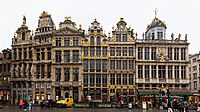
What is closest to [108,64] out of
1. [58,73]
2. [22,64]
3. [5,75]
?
[58,73]

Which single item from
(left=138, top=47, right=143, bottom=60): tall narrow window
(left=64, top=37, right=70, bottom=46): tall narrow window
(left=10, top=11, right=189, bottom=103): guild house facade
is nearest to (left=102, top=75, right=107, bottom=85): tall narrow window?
(left=10, top=11, right=189, bottom=103): guild house facade

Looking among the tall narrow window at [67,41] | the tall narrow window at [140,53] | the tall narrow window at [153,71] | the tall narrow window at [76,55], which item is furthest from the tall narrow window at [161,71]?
the tall narrow window at [67,41]

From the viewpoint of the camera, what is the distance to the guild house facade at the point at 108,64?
68812 mm

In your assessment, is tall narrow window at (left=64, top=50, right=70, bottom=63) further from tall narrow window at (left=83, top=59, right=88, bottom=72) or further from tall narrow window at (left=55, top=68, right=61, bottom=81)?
tall narrow window at (left=83, top=59, right=88, bottom=72)

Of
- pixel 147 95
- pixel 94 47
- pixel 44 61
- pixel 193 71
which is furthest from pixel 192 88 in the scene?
pixel 44 61

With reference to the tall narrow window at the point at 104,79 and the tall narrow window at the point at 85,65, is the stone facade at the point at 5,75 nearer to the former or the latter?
the tall narrow window at the point at 85,65

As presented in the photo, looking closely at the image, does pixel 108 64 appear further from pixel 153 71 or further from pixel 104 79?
pixel 153 71

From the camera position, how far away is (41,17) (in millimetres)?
75062

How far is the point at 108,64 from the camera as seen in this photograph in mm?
69188

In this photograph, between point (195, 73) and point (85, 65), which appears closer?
point (85, 65)

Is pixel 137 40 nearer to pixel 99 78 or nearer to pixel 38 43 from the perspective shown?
pixel 99 78

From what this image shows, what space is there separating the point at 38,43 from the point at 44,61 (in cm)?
463

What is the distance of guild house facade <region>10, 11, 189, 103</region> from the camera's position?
68812mm

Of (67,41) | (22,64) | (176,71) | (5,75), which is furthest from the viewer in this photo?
(5,75)
